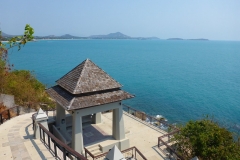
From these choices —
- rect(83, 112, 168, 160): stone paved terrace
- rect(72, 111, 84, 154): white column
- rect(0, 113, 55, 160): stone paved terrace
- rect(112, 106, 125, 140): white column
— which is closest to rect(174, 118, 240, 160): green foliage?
rect(83, 112, 168, 160): stone paved terrace

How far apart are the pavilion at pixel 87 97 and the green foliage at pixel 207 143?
4273 mm

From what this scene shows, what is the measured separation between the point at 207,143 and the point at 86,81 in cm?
829

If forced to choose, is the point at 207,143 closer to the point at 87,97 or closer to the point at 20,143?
the point at 87,97

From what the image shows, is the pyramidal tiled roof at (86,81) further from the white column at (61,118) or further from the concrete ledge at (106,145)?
the concrete ledge at (106,145)

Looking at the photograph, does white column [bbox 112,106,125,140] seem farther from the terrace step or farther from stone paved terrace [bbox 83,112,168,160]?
the terrace step

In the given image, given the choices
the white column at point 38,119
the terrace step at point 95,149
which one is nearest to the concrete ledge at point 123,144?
the terrace step at point 95,149

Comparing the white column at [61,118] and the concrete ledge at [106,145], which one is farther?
the white column at [61,118]

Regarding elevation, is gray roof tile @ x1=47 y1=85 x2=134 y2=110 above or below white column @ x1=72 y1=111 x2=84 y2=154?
above

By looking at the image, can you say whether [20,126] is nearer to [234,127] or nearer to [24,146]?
[24,146]

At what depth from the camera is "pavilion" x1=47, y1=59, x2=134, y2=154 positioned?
1267cm

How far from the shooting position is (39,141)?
12.3 m

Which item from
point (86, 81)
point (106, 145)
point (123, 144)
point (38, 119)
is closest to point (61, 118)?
point (38, 119)

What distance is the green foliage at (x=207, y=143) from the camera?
10.9 meters

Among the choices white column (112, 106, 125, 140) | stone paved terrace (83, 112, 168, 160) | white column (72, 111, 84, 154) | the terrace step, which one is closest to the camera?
white column (72, 111, 84, 154)
